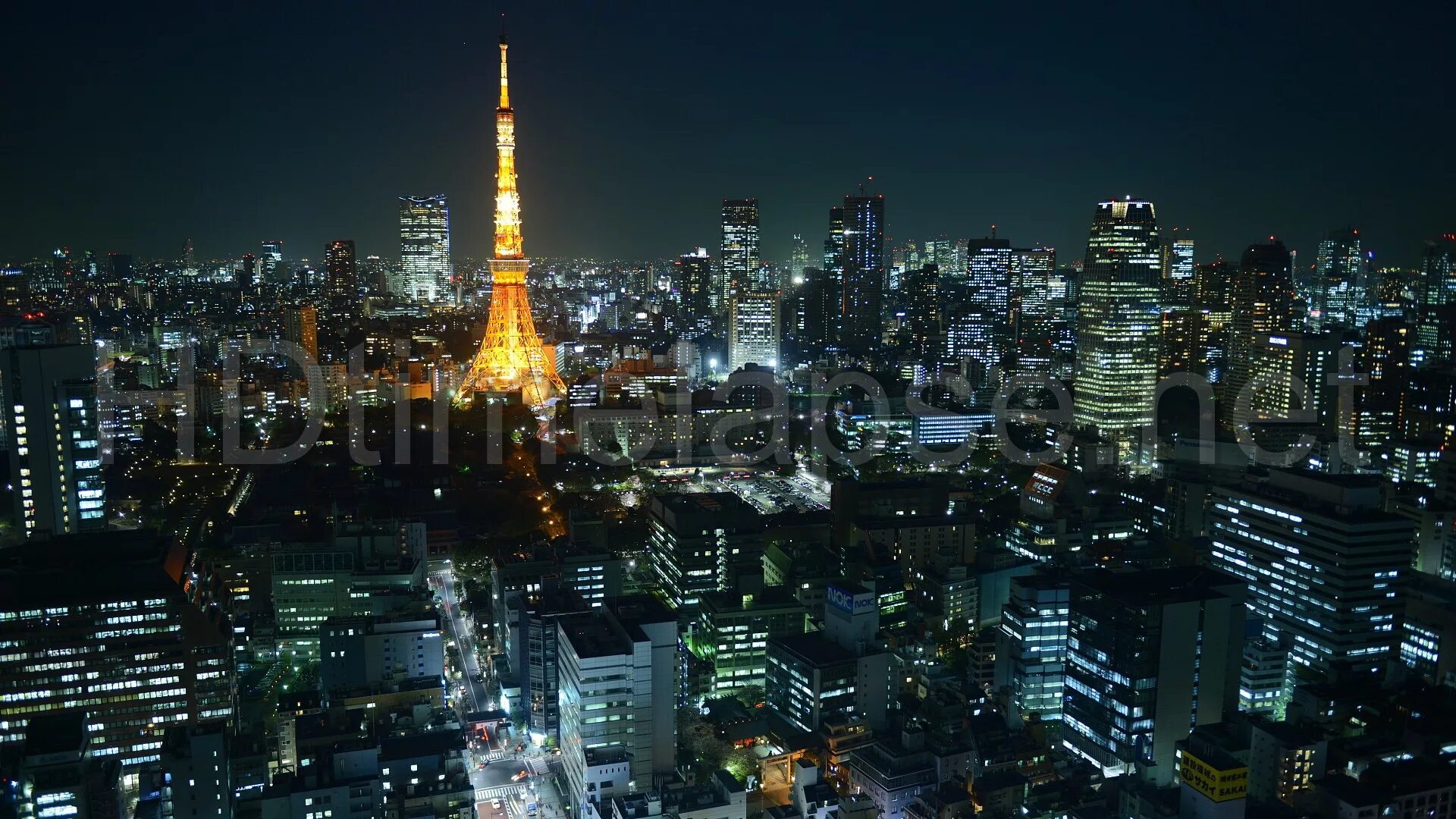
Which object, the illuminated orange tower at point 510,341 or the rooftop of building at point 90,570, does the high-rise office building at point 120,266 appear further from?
the rooftop of building at point 90,570

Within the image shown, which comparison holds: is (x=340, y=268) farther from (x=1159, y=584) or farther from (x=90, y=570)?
(x=1159, y=584)

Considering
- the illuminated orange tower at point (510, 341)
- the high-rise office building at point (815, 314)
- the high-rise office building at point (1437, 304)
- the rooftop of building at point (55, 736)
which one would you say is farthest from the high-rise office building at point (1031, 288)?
the rooftop of building at point (55, 736)

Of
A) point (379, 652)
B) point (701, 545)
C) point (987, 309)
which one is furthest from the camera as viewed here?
point (987, 309)

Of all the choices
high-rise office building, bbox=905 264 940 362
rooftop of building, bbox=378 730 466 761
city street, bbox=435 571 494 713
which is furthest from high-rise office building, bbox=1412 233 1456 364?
rooftop of building, bbox=378 730 466 761

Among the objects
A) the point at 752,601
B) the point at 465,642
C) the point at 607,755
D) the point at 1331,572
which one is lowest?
the point at 465,642

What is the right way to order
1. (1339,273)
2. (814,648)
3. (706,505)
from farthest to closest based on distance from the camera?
1. (1339,273)
2. (706,505)
3. (814,648)

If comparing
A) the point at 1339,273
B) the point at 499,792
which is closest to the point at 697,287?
the point at 1339,273

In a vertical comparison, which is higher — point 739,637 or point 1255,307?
point 1255,307

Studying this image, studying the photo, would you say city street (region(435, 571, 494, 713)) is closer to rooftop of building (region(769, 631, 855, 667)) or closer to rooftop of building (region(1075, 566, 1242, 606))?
rooftop of building (region(769, 631, 855, 667))
